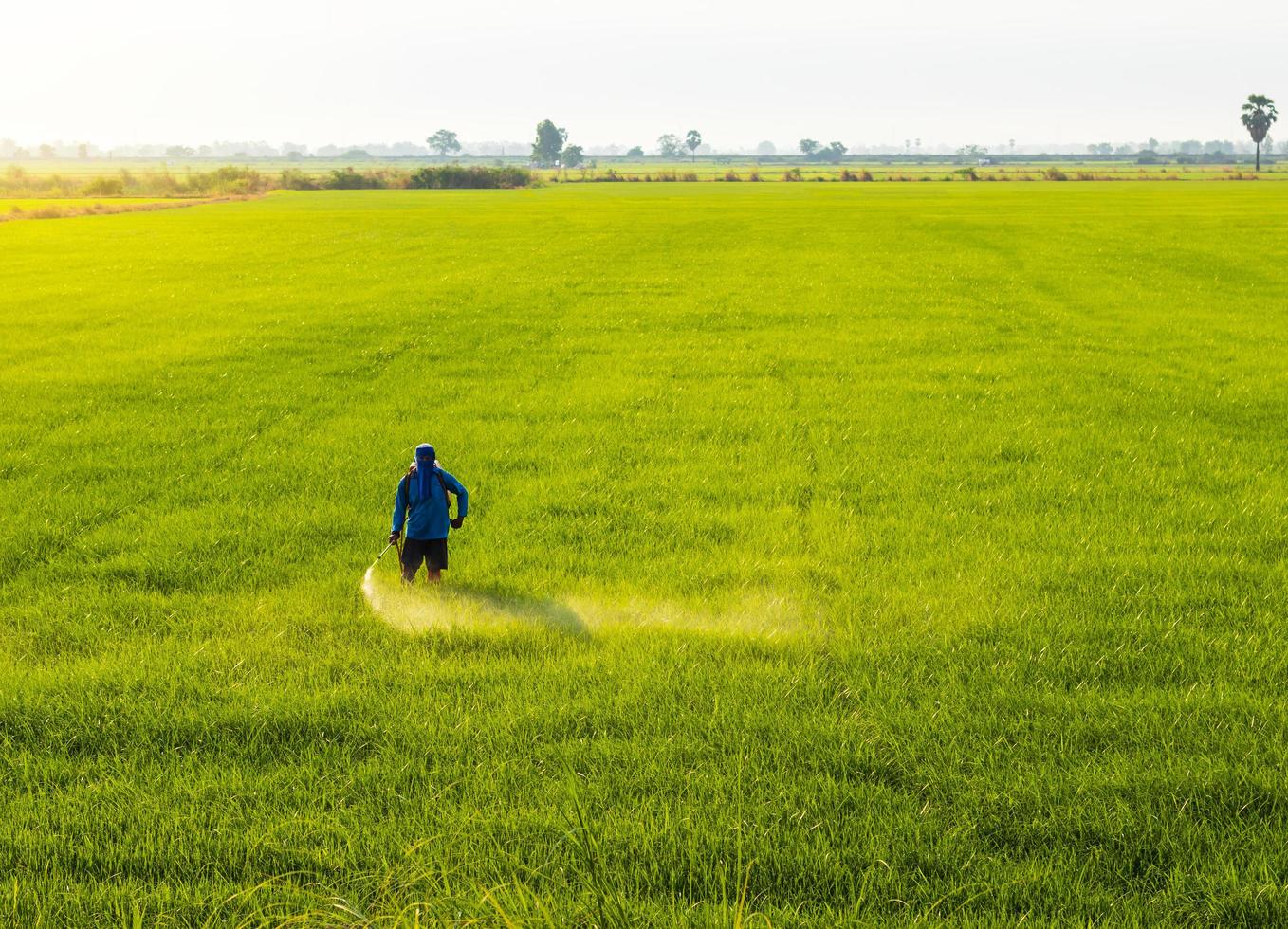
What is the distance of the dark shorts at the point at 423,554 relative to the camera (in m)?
6.98

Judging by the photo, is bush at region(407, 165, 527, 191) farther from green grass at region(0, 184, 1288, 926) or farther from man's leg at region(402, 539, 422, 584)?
man's leg at region(402, 539, 422, 584)

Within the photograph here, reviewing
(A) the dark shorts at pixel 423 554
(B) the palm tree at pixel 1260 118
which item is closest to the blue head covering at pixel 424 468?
(A) the dark shorts at pixel 423 554

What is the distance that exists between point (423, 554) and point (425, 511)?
378 mm

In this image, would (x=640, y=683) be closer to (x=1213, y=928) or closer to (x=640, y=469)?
(x=1213, y=928)

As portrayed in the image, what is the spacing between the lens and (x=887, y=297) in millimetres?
24328

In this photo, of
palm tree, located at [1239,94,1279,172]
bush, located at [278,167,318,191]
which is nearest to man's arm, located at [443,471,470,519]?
bush, located at [278,167,318,191]

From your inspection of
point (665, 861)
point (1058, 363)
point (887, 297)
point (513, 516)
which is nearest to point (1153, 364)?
point (1058, 363)

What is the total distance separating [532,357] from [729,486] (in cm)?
818

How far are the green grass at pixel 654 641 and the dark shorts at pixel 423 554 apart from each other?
0.25 meters

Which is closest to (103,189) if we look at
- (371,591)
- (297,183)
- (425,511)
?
(297,183)

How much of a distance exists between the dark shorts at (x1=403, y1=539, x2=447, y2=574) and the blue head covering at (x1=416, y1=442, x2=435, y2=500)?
1.36 ft

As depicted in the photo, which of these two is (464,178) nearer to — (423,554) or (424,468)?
(423,554)

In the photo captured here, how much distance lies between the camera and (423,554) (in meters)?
7.02

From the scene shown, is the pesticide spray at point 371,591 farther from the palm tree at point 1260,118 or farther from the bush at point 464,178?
the palm tree at point 1260,118
